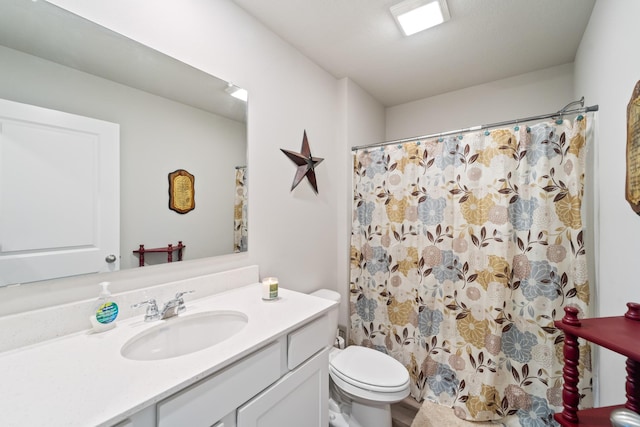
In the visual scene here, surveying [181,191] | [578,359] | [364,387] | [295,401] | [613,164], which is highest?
[613,164]

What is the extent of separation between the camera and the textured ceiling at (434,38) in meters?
1.40

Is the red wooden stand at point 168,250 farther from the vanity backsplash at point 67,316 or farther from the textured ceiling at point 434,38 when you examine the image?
the textured ceiling at point 434,38

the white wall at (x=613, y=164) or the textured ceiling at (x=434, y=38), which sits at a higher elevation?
the textured ceiling at (x=434, y=38)

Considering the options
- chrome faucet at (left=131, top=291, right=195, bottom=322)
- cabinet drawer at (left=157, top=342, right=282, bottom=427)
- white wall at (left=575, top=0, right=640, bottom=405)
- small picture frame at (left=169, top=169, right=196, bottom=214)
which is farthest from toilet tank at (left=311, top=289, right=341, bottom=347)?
white wall at (left=575, top=0, right=640, bottom=405)

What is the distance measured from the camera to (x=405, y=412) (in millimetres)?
1723

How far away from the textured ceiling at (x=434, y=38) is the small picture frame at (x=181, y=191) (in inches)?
39.7

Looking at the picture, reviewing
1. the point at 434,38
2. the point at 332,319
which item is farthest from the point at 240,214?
the point at 434,38

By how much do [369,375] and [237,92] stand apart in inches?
68.1

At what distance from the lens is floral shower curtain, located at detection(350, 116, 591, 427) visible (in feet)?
4.64

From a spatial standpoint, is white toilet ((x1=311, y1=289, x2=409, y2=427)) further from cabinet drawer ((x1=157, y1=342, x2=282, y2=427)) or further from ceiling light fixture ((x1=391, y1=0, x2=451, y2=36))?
ceiling light fixture ((x1=391, y1=0, x2=451, y2=36))

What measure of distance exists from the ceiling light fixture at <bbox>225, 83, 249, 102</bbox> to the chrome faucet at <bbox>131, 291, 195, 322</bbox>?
1033mm

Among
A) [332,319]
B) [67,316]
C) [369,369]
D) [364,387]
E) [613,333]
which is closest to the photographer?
[613,333]

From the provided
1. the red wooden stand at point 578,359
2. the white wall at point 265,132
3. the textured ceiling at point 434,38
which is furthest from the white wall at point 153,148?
the red wooden stand at point 578,359

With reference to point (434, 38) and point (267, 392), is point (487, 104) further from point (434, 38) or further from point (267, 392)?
point (267, 392)
